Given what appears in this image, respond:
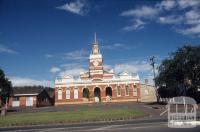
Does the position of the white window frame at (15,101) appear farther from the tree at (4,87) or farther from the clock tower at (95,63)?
the clock tower at (95,63)

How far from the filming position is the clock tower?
7436cm

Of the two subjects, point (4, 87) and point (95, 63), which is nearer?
point (4, 87)

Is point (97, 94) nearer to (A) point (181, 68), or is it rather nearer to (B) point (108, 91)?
(B) point (108, 91)

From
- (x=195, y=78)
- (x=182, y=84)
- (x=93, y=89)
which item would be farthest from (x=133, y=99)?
(x=195, y=78)

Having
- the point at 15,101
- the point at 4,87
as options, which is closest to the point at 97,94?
the point at 15,101

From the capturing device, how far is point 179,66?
2058 inches

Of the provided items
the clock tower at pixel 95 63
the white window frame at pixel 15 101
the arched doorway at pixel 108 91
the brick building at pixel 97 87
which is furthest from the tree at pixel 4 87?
the arched doorway at pixel 108 91

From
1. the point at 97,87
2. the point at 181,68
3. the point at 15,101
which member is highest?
the point at 181,68

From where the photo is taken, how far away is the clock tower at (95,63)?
74.4m

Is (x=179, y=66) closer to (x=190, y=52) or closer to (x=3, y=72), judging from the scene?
(x=190, y=52)

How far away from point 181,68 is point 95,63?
1125 inches

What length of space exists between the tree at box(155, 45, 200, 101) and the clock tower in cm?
2150

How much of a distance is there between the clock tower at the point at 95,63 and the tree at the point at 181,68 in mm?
21500

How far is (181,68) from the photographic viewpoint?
52.1 metres
